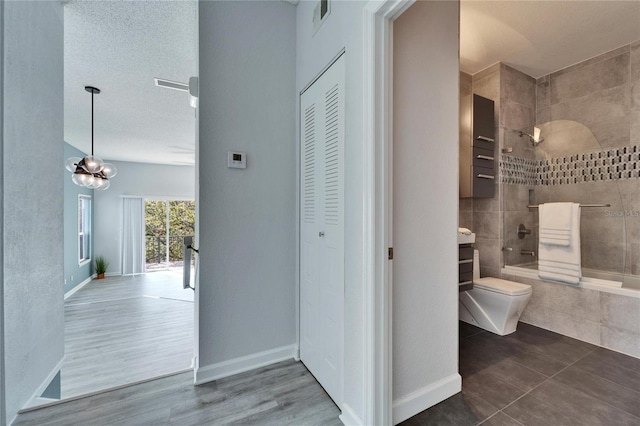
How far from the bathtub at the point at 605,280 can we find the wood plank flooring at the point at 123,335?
3294 mm

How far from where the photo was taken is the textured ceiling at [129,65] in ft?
6.49

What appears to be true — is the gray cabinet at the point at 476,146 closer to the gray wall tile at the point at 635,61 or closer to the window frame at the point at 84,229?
the gray wall tile at the point at 635,61

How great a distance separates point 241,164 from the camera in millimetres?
1916

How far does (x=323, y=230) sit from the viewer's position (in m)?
1.75

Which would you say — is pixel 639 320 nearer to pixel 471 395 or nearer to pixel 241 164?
pixel 471 395

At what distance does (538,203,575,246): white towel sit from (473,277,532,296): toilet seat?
55 cm

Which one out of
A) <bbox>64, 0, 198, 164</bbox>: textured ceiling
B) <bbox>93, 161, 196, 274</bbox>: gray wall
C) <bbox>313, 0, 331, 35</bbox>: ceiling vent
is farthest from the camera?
<bbox>93, 161, 196, 274</bbox>: gray wall

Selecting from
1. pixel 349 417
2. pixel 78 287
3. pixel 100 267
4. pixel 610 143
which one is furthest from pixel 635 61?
pixel 100 267

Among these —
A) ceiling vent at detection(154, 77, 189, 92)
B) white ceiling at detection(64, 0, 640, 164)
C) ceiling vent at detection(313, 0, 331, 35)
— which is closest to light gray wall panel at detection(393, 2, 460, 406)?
ceiling vent at detection(313, 0, 331, 35)

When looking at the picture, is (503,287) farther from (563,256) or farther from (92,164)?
(92,164)

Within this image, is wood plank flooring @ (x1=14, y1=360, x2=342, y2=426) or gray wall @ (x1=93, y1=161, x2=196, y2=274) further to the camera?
gray wall @ (x1=93, y1=161, x2=196, y2=274)

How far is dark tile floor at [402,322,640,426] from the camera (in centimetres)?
148

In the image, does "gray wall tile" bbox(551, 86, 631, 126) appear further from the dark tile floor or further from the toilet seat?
the dark tile floor

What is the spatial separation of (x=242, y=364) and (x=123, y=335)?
2.08 metres
